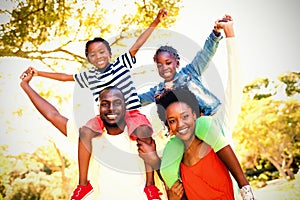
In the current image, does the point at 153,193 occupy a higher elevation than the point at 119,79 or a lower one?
lower

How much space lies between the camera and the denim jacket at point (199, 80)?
232cm

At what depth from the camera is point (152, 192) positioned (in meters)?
2.15

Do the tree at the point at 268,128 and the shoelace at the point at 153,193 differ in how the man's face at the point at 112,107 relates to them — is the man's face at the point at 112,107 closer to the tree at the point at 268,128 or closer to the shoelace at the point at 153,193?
the shoelace at the point at 153,193

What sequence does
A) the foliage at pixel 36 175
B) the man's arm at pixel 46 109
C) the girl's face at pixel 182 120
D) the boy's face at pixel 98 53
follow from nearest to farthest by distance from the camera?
the girl's face at pixel 182 120 < the boy's face at pixel 98 53 < the man's arm at pixel 46 109 < the foliage at pixel 36 175

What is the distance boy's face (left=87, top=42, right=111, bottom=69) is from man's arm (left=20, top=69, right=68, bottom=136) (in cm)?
45

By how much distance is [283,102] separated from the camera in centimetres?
261

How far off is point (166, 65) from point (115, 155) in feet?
2.02

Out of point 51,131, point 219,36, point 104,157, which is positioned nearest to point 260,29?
point 219,36

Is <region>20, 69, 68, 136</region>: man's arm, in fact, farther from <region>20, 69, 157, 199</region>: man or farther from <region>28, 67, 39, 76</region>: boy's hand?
<region>20, 69, 157, 199</region>: man

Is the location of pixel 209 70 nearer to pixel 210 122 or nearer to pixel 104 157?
pixel 210 122

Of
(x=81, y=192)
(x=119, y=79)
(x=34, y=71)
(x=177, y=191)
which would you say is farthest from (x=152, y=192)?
(x=34, y=71)

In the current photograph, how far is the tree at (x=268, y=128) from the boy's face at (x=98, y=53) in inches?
39.2

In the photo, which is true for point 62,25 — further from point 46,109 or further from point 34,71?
point 46,109

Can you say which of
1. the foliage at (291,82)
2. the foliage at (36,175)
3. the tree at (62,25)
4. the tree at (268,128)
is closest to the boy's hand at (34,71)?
the tree at (62,25)
